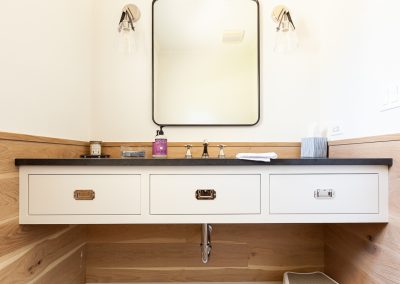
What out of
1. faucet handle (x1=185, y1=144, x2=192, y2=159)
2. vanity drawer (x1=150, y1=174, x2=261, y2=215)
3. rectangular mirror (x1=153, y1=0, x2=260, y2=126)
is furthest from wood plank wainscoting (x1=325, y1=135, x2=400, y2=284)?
faucet handle (x1=185, y1=144, x2=192, y2=159)

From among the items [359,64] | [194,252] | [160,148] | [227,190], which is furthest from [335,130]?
[194,252]

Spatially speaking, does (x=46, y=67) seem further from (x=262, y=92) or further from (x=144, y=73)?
(x=262, y=92)

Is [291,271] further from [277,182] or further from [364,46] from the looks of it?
[364,46]

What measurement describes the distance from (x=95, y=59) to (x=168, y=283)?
55.9 inches

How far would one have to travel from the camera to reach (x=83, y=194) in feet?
3.36

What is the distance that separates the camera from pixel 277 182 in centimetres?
104

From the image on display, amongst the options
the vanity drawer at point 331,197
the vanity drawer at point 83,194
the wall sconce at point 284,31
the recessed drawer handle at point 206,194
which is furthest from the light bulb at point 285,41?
the vanity drawer at point 83,194

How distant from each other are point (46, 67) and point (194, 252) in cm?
126

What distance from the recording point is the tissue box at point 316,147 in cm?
151

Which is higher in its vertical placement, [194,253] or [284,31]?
[284,31]

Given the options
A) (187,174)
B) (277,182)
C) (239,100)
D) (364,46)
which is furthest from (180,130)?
(364,46)

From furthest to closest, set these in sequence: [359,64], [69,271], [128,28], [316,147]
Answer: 1. [128,28]
2. [316,147]
3. [69,271]
4. [359,64]

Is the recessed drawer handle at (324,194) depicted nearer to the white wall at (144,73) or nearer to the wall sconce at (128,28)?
the white wall at (144,73)

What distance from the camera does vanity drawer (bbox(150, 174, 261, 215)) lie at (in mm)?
1030
